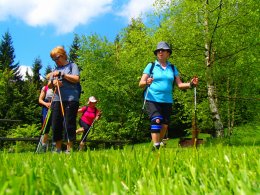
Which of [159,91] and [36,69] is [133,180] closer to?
[159,91]

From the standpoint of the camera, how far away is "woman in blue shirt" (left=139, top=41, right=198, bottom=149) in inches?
286

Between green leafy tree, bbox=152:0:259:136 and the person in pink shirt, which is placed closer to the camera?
the person in pink shirt

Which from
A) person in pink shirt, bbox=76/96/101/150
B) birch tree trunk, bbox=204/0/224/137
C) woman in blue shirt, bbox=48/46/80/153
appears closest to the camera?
woman in blue shirt, bbox=48/46/80/153

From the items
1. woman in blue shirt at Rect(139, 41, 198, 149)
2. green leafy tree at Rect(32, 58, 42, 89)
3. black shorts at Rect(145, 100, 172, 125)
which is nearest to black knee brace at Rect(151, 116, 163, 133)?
woman in blue shirt at Rect(139, 41, 198, 149)

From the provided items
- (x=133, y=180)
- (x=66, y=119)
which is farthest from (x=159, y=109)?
(x=133, y=180)

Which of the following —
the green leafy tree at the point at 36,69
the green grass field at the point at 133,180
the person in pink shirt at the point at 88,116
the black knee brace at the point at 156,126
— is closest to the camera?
the green grass field at the point at 133,180

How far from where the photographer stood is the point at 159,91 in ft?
24.1

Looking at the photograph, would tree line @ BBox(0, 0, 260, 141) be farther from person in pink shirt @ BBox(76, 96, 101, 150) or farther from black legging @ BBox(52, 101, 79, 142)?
black legging @ BBox(52, 101, 79, 142)

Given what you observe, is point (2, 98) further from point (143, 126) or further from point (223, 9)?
point (223, 9)

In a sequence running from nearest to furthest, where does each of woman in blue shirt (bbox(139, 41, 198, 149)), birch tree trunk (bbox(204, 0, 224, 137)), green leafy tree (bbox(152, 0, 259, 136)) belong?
woman in blue shirt (bbox(139, 41, 198, 149))
green leafy tree (bbox(152, 0, 259, 136))
birch tree trunk (bbox(204, 0, 224, 137))

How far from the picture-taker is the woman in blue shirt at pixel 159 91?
7.27m

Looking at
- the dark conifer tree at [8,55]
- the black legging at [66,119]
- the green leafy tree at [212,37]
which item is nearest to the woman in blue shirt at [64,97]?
the black legging at [66,119]

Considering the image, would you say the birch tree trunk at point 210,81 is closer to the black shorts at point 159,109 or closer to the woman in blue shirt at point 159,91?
the woman in blue shirt at point 159,91

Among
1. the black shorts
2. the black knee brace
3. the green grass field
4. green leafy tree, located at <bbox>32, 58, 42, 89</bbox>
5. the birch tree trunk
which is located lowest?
the green grass field
